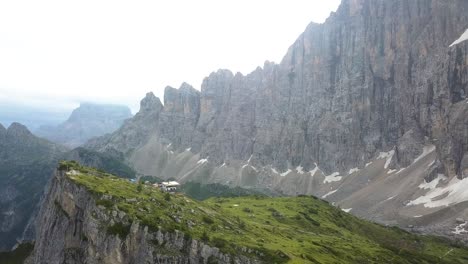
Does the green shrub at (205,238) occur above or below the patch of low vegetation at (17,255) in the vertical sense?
above

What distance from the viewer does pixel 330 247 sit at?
11731 cm

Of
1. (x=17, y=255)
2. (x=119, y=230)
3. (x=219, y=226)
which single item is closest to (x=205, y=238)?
(x=219, y=226)

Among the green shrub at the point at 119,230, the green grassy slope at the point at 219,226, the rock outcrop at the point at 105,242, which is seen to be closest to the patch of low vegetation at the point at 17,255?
the green grassy slope at the point at 219,226

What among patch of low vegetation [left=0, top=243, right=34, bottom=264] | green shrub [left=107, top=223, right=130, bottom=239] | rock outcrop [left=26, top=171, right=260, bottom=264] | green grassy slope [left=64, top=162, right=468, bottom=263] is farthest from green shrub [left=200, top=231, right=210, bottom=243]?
patch of low vegetation [left=0, top=243, right=34, bottom=264]

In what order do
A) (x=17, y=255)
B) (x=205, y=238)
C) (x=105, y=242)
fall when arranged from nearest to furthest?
1. (x=105, y=242)
2. (x=205, y=238)
3. (x=17, y=255)

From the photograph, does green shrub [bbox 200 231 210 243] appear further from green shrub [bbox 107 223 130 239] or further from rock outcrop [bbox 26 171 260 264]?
green shrub [bbox 107 223 130 239]

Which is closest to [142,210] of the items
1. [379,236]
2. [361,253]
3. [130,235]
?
[130,235]

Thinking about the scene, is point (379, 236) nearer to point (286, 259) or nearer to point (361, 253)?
point (361, 253)

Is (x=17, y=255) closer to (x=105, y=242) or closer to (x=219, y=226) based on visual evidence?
(x=105, y=242)

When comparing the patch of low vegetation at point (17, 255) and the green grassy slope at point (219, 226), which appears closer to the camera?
the green grassy slope at point (219, 226)

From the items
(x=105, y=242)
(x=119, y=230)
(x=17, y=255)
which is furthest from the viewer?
(x=17, y=255)

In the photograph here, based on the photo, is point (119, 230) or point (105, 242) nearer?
point (105, 242)

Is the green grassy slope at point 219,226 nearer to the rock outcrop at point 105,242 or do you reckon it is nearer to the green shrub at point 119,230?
the green shrub at point 119,230

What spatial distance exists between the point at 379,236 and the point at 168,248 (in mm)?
135533
